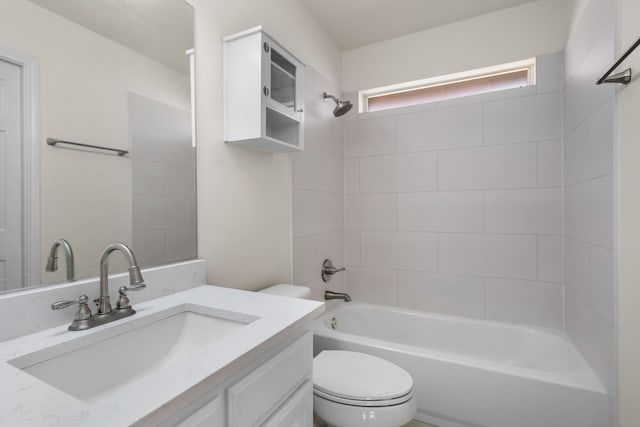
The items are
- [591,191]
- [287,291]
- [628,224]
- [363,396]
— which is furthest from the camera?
[287,291]

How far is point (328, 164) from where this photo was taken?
2.34m

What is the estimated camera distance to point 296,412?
94 cm

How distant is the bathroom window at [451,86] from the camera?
211 centimetres

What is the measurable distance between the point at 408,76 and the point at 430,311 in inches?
70.1

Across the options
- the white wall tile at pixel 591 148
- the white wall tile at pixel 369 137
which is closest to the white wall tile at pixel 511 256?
the white wall tile at pixel 591 148

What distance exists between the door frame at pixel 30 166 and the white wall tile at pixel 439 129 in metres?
2.09

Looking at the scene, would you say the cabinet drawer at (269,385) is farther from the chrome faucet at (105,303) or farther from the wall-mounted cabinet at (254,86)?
the wall-mounted cabinet at (254,86)

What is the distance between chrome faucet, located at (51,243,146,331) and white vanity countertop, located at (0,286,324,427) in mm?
27

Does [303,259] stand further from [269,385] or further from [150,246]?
[269,385]

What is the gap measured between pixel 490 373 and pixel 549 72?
1.85 m

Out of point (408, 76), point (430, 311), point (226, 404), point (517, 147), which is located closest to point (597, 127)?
point (517, 147)

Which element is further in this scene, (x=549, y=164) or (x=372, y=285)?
(x=372, y=285)

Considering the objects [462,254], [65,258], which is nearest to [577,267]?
[462,254]

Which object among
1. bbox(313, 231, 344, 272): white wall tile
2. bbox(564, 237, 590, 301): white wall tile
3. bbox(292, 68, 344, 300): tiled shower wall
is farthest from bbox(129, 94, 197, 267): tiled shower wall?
bbox(564, 237, 590, 301): white wall tile
